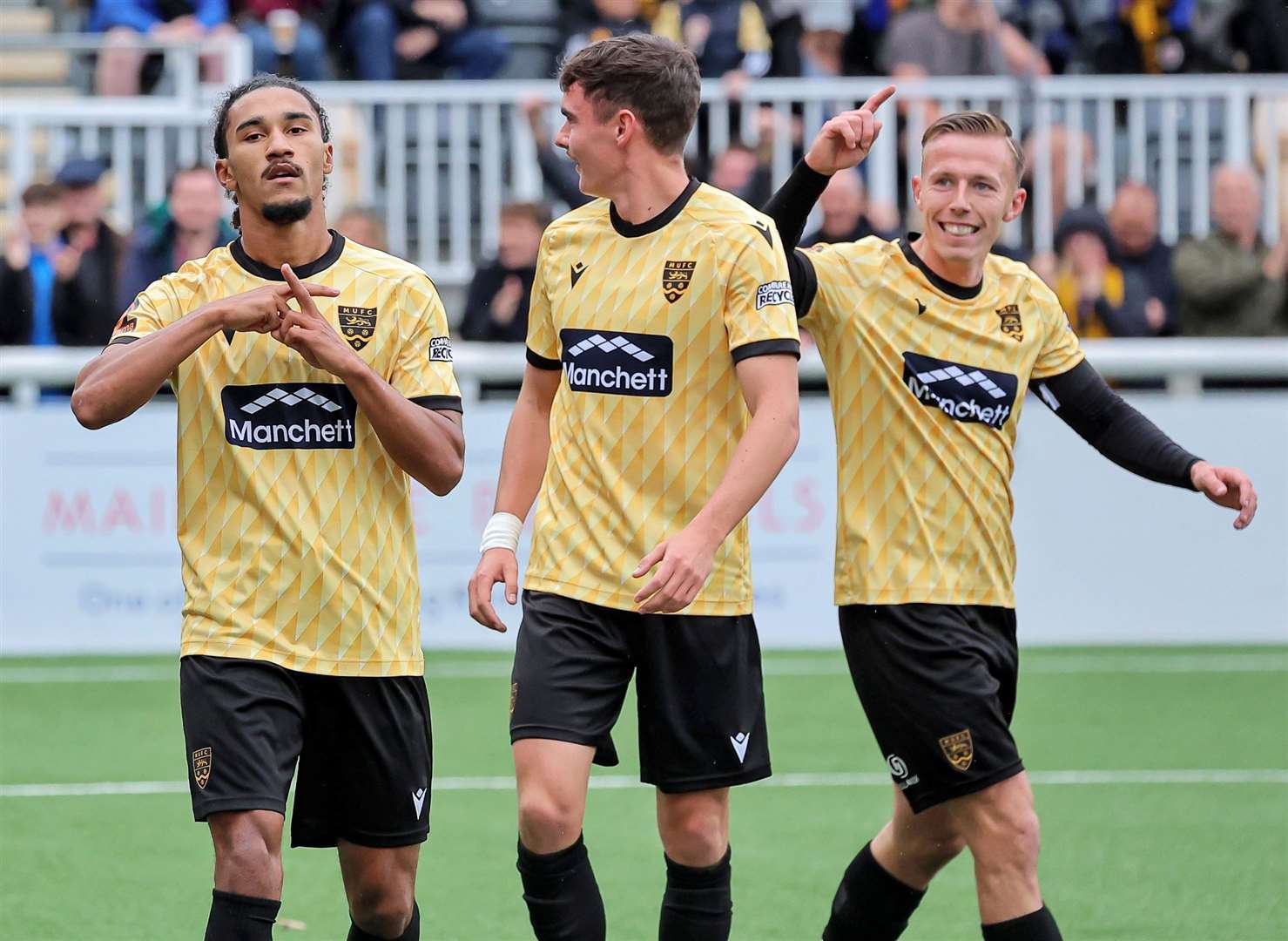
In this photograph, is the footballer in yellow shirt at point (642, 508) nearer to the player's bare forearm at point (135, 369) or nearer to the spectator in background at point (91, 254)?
the player's bare forearm at point (135, 369)

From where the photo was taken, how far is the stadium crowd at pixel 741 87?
39.8 feet

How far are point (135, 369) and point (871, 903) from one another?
2.33 m

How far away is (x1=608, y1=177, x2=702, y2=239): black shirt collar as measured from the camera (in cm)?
492

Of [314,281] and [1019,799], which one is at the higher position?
[314,281]

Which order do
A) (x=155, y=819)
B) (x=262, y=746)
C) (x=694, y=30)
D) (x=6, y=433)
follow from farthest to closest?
(x=694, y=30), (x=6, y=433), (x=155, y=819), (x=262, y=746)

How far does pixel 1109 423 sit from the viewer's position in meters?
5.37

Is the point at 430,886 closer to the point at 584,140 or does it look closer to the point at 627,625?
the point at 627,625

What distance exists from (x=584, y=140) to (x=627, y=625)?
3.74ft

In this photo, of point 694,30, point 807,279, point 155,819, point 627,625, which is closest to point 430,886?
point 155,819

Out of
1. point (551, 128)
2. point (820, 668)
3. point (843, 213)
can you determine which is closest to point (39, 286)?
point (551, 128)

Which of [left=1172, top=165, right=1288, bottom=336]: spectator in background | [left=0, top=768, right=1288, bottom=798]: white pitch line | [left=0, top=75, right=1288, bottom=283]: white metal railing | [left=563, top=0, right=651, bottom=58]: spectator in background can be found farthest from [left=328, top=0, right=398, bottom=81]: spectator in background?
[left=0, top=768, right=1288, bottom=798]: white pitch line

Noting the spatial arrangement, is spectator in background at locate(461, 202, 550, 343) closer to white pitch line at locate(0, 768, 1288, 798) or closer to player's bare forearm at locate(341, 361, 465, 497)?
white pitch line at locate(0, 768, 1288, 798)

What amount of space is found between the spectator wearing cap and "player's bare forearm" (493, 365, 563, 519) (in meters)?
7.43

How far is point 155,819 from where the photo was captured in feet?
24.9
